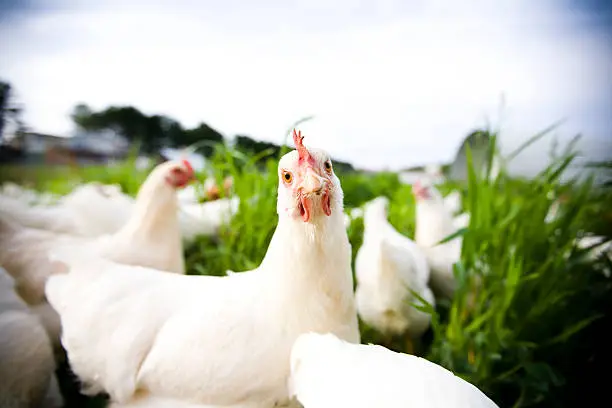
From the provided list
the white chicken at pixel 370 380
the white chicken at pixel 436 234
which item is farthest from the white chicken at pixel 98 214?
the white chicken at pixel 436 234

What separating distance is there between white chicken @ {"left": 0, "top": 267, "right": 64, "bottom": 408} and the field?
12.7 inches

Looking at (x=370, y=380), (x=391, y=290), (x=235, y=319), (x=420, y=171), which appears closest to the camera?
(x=370, y=380)

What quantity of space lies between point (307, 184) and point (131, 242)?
0.82 metres

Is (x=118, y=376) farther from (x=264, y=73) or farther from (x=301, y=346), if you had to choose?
(x=264, y=73)

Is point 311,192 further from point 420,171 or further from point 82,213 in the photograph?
point 82,213

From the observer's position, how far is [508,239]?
4.33 feet

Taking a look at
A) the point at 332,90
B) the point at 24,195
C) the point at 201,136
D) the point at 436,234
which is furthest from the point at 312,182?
the point at 436,234

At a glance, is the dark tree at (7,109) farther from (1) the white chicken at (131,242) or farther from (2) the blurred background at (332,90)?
(1) the white chicken at (131,242)

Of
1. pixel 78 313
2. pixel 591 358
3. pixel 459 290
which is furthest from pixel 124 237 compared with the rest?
pixel 591 358

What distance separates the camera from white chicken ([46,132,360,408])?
32.8 inches

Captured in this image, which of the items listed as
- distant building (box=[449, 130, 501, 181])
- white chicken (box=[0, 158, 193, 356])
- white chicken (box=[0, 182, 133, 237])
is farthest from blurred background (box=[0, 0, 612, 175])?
white chicken (box=[0, 182, 133, 237])

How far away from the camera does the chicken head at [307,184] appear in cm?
79

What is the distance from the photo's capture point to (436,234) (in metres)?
1.91

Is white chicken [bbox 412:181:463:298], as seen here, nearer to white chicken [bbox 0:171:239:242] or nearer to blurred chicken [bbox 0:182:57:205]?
white chicken [bbox 0:171:239:242]
